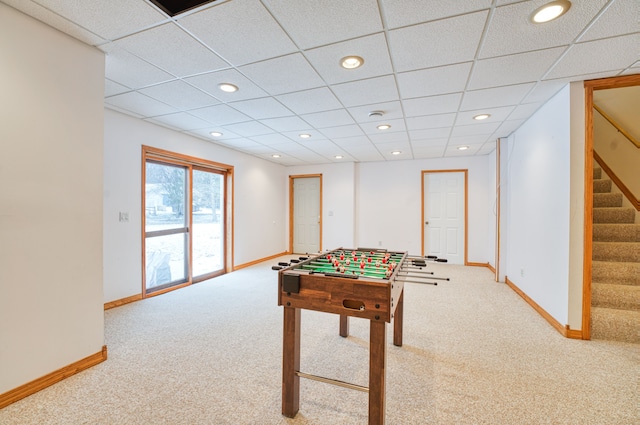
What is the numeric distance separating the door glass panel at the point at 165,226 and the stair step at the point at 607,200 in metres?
6.30

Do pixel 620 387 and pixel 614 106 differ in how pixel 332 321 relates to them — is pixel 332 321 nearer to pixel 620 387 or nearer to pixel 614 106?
pixel 620 387

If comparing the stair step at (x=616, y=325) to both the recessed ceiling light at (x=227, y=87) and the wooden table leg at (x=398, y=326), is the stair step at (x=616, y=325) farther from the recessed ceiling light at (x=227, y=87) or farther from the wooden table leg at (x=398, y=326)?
the recessed ceiling light at (x=227, y=87)

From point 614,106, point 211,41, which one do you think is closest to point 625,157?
point 614,106

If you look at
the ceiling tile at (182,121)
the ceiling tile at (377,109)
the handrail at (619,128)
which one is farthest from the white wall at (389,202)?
the ceiling tile at (182,121)

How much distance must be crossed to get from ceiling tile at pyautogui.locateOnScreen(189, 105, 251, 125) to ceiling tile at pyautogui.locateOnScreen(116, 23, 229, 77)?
819 millimetres

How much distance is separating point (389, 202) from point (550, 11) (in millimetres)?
5100

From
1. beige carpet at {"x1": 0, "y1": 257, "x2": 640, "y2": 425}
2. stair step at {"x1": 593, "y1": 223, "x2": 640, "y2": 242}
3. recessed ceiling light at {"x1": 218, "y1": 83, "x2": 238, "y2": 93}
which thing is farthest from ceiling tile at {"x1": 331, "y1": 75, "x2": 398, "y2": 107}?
stair step at {"x1": 593, "y1": 223, "x2": 640, "y2": 242}

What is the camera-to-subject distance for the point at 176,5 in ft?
5.48

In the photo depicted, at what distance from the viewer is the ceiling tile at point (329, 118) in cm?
339

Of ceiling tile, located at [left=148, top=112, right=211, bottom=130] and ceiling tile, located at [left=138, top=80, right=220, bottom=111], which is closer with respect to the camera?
ceiling tile, located at [left=138, top=80, right=220, bottom=111]

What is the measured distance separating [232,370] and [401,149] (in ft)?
15.5

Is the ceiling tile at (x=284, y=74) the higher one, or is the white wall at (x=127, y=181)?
the ceiling tile at (x=284, y=74)

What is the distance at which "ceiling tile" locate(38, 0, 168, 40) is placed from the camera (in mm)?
1634

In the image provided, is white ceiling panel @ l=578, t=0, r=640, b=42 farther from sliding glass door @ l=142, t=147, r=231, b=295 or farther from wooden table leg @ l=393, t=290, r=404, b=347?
sliding glass door @ l=142, t=147, r=231, b=295
